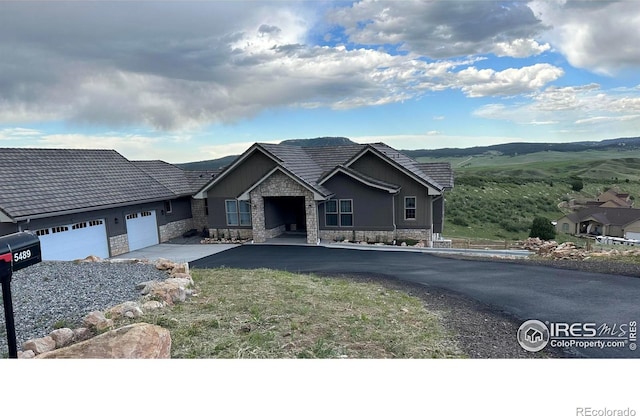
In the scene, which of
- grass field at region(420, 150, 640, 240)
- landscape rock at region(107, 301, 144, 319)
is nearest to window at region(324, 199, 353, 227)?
grass field at region(420, 150, 640, 240)

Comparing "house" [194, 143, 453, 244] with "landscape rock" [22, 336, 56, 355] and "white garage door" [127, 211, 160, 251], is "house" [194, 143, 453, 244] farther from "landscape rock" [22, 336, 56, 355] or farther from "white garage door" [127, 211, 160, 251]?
"landscape rock" [22, 336, 56, 355]

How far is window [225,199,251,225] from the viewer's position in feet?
59.4

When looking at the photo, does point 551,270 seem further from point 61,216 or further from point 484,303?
point 61,216

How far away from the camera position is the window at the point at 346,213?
54.7ft

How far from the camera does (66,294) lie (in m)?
7.14

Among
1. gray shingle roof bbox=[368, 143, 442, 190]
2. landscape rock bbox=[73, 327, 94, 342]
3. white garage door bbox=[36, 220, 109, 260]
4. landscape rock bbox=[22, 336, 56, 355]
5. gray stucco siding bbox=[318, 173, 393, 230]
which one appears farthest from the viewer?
gray shingle roof bbox=[368, 143, 442, 190]

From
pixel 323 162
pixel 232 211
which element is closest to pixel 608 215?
pixel 323 162

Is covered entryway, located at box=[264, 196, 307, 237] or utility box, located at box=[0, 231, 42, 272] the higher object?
utility box, located at box=[0, 231, 42, 272]

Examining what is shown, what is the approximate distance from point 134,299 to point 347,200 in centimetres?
1096

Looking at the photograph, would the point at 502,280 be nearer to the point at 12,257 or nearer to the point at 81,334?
the point at 81,334

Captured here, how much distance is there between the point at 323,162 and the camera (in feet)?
64.2

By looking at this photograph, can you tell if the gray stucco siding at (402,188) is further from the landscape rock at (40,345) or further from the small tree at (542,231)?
the landscape rock at (40,345)

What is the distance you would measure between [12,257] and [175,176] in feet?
57.5

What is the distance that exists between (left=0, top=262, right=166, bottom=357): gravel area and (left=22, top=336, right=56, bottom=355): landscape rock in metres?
0.26
